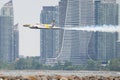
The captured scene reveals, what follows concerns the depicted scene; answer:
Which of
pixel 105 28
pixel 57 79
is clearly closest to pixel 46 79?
pixel 57 79

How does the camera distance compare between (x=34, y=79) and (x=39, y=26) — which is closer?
(x=34, y=79)

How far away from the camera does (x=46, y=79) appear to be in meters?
141

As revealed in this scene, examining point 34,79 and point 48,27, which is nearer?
point 34,79

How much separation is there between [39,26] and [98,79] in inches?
1416

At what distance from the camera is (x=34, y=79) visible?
453ft

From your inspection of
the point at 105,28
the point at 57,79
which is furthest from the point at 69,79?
the point at 105,28

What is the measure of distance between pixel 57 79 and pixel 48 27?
137 ft

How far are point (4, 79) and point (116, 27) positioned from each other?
4181cm

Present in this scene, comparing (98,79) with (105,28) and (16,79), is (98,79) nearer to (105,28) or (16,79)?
(16,79)

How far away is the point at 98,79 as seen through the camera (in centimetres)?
14438

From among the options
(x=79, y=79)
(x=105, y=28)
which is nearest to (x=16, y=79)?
(x=79, y=79)

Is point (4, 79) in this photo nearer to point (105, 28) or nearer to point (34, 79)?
point (34, 79)

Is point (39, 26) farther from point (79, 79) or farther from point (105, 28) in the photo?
point (79, 79)

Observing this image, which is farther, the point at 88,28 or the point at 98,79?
the point at 88,28
